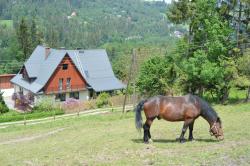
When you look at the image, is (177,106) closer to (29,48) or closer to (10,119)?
(10,119)

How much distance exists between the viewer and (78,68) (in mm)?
56156

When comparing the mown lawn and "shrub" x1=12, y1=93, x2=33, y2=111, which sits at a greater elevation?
the mown lawn

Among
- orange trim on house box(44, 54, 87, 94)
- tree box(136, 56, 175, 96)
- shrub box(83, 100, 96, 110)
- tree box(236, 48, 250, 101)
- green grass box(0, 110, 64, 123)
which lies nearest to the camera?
tree box(236, 48, 250, 101)

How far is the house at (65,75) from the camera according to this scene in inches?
2093

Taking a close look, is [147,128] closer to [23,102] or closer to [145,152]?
[145,152]

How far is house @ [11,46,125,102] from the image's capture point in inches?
2093

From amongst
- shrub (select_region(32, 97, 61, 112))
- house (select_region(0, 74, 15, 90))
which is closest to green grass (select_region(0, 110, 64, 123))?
shrub (select_region(32, 97, 61, 112))

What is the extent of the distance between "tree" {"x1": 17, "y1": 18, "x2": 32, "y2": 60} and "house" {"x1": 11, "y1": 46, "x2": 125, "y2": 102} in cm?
1636

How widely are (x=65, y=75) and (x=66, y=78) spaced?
452mm

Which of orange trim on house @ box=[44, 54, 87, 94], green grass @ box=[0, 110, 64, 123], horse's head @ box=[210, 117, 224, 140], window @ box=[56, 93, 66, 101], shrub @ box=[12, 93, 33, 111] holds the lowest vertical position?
shrub @ box=[12, 93, 33, 111]

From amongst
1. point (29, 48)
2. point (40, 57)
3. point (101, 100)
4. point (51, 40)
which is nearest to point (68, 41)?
point (51, 40)

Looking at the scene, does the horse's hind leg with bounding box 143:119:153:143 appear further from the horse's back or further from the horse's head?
the horse's head

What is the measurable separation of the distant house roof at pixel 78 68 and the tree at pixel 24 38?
53.4ft

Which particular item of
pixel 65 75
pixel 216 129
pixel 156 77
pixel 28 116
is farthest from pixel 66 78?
pixel 216 129
